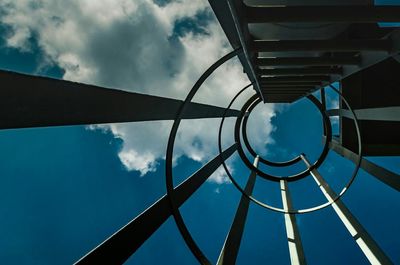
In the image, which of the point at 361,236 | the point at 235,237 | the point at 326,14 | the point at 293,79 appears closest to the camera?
the point at 326,14

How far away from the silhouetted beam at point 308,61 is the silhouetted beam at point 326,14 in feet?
5.71

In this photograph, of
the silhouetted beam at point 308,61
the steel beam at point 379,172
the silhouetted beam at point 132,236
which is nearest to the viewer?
the silhouetted beam at point 132,236

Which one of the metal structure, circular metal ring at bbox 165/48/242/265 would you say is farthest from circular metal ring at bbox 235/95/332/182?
circular metal ring at bbox 165/48/242/265

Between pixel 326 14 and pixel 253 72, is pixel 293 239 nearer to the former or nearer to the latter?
pixel 253 72

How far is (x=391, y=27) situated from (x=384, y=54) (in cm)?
207

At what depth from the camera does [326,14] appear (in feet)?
9.81

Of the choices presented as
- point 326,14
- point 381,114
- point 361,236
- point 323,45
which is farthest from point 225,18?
point 361,236

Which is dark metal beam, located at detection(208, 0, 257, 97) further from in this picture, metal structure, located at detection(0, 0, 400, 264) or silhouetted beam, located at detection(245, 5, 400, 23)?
silhouetted beam, located at detection(245, 5, 400, 23)

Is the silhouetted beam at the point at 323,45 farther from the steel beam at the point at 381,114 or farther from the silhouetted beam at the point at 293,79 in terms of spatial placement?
the silhouetted beam at the point at 293,79

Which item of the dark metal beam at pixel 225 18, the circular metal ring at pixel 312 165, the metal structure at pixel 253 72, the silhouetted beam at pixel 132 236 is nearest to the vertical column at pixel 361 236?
the metal structure at pixel 253 72

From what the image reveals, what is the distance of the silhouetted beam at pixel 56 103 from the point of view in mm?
1438

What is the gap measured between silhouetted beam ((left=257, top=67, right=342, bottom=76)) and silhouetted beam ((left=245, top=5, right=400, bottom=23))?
2.61m

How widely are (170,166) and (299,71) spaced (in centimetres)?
319

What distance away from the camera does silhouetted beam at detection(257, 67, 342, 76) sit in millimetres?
5727
